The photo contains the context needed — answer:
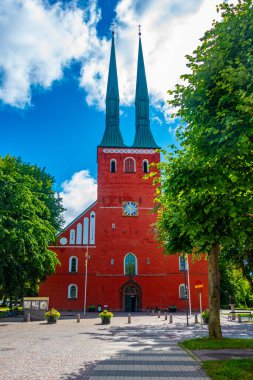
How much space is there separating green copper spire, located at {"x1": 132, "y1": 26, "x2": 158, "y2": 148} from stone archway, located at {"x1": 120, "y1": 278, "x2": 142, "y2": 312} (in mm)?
17188

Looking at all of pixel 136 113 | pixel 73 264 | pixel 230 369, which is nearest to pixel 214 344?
pixel 230 369

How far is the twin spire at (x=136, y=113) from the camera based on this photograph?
4409cm

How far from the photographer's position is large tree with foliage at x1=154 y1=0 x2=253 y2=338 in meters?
8.98

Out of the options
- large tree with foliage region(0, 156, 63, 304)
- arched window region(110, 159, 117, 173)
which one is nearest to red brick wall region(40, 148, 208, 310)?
arched window region(110, 159, 117, 173)

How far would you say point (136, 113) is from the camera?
4619 centimetres

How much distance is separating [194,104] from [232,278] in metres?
44.3

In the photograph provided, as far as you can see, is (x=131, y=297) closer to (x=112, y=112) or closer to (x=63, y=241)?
(x=63, y=241)

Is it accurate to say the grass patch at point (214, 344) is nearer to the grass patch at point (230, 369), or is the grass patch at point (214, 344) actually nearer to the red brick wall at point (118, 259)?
the grass patch at point (230, 369)

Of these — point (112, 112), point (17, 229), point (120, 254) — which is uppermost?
point (112, 112)

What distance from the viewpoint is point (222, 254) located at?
27734mm

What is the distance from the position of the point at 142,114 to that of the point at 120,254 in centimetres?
1886

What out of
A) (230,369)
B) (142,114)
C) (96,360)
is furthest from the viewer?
(142,114)

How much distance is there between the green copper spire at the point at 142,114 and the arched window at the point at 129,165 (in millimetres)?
1865

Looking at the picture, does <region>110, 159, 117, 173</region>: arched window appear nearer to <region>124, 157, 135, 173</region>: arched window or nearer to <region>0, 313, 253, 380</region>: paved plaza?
<region>124, 157, 135, 173</region>: arched window
